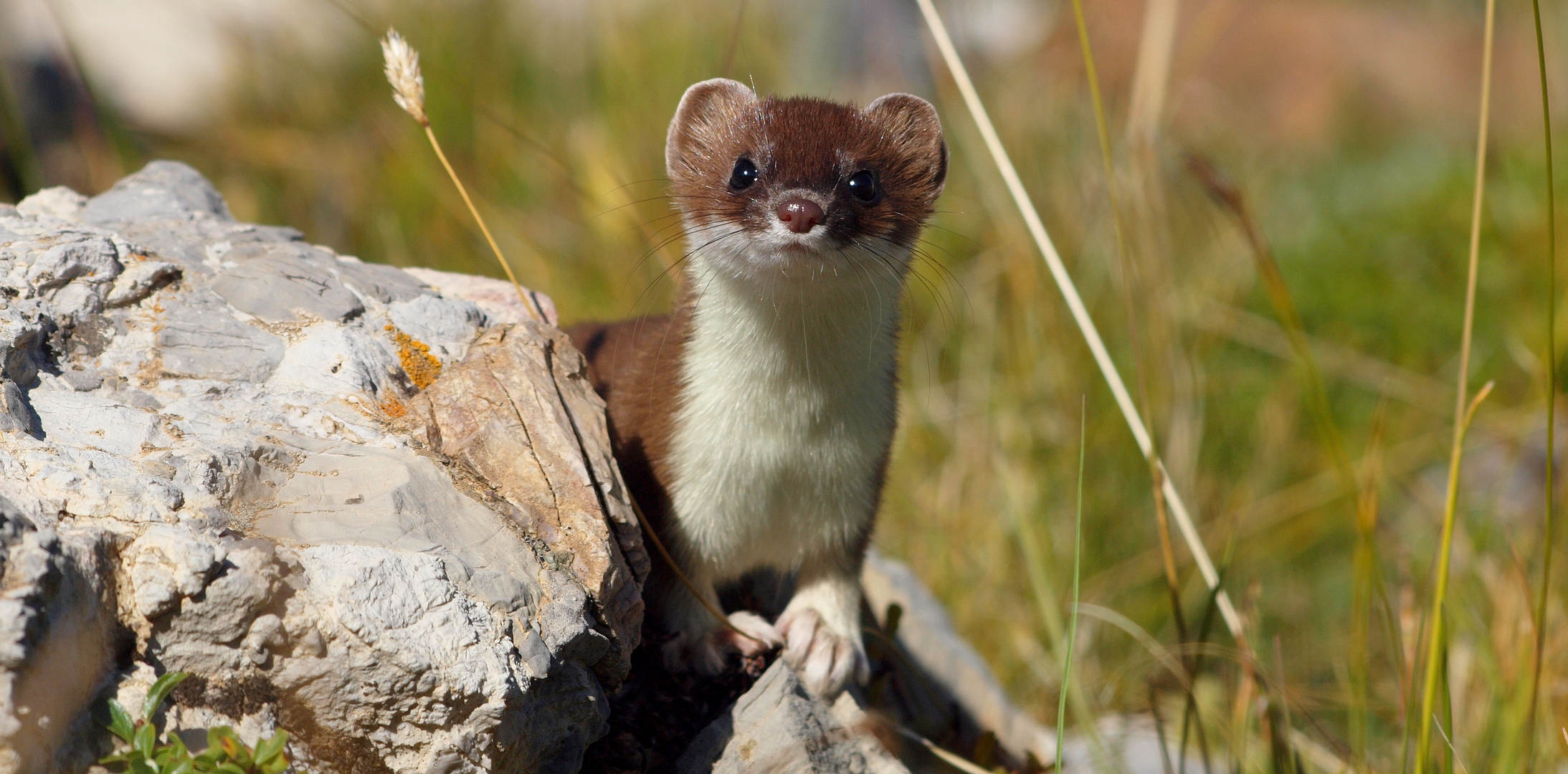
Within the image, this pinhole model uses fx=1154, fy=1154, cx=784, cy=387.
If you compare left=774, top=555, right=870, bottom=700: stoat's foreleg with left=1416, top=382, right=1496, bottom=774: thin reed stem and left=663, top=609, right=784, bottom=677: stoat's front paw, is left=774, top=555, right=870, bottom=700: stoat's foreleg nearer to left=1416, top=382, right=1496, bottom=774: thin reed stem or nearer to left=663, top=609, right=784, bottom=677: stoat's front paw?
left=663, top=609, right=784, bottom=677: stoat's front paw

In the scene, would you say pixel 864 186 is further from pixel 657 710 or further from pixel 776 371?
pixel 657 710

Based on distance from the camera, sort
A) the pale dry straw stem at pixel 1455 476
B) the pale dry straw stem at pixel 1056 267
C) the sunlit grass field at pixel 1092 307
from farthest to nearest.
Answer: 1. the sunlit grass field at pixel 1092 307
2. the pale dry straw stem at pixel 1056 267
3. the pale dry straw stem at pixel 1455 476

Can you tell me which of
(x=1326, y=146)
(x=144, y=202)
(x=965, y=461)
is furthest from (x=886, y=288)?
(x=1326, y=146)

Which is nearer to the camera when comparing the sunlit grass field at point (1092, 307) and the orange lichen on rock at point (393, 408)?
the orange lichen on rock at point (393, 408)

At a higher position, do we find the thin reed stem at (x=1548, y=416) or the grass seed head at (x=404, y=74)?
the grass seed head at (x=404, y=74)

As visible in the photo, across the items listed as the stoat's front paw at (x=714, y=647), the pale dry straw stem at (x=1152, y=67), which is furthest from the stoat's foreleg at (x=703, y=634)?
the pale dry straw stem at (x=1152, y=67)

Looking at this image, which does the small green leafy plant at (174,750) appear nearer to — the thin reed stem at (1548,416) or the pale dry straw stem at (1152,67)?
the thin reed stem at (1548,416)

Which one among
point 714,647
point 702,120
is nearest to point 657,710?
point 714,647
